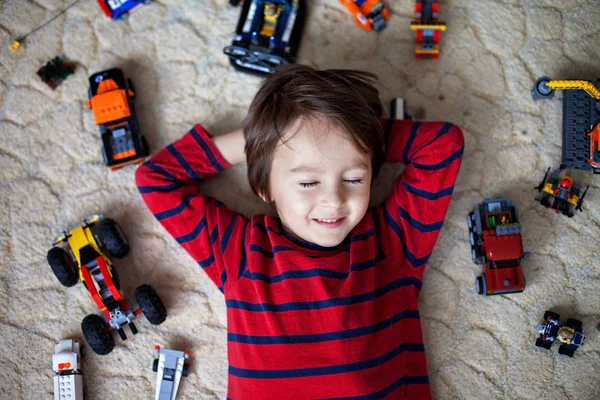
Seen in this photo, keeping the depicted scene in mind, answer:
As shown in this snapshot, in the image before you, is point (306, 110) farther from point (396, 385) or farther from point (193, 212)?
point (396, 385)

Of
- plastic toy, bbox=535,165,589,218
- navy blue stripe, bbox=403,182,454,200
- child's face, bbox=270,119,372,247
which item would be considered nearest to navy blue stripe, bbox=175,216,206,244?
child's face, bbox=270,119,372,247

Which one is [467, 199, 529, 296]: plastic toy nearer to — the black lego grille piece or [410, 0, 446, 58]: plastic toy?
the black lego grille piece

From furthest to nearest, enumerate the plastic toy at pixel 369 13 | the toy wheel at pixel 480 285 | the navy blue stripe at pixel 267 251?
1. the plastic toy at pixel 369 13
2. the toy wheel at pixel 480 285
3. the navy blue stripe at pixel 267 251

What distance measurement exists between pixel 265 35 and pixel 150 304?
70 centimetres

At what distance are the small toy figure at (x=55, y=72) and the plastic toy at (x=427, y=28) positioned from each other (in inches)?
34.7

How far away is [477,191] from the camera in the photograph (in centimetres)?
128

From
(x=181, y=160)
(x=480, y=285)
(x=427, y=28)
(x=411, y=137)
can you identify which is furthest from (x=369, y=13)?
(x=480, y=285)

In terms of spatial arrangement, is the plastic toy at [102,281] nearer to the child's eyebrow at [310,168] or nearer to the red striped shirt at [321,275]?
the red striped shirt at [321,275]

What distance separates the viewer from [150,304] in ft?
3.89

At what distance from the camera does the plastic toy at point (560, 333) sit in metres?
1.17

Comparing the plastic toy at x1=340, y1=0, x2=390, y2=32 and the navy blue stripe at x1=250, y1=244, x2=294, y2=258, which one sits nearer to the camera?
the navy blue stripe at x1=250, y1=244, x2=294, y2=258

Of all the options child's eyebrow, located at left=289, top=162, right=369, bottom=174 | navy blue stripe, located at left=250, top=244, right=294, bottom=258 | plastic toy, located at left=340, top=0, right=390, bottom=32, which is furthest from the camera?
plastic toy, located at left=340, top=0, right=390, bottom=32

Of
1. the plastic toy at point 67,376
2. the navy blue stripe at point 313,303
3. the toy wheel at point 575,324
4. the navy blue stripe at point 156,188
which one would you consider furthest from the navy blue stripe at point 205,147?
the toy wheel at point 575,324

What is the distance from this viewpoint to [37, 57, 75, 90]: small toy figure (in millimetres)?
1321
